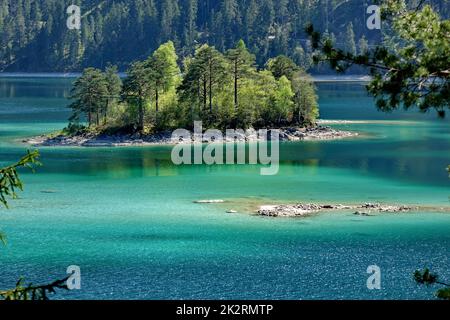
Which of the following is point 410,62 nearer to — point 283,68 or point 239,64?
point 239,64

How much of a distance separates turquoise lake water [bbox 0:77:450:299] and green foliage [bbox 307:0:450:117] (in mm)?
21160

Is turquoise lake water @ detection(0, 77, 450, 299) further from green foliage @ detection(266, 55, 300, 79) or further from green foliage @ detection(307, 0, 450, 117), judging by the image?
green foliage @ detection(266, 55, 300, 79)

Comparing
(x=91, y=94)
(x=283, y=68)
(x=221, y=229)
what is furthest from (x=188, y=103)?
(x=221, y=229)

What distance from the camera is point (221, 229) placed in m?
50.9

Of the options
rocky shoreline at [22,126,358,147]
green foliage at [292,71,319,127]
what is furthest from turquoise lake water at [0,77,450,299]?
green foliage at [292,71,319,127]

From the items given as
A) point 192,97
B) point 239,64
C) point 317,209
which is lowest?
point 317,209

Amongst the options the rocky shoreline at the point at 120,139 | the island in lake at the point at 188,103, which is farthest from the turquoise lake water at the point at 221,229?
the island in lake at the point at 188,103

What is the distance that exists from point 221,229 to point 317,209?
9.23 metres

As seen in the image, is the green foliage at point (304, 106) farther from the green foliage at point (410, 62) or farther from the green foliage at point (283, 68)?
the green foliage at point (410, 62)

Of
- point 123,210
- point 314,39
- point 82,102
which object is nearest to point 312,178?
point 123,210

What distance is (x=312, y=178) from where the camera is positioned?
242 feet

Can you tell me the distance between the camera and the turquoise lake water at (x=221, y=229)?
39.3m

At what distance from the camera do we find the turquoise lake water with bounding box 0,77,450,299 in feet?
129

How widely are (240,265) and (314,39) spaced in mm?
26616
